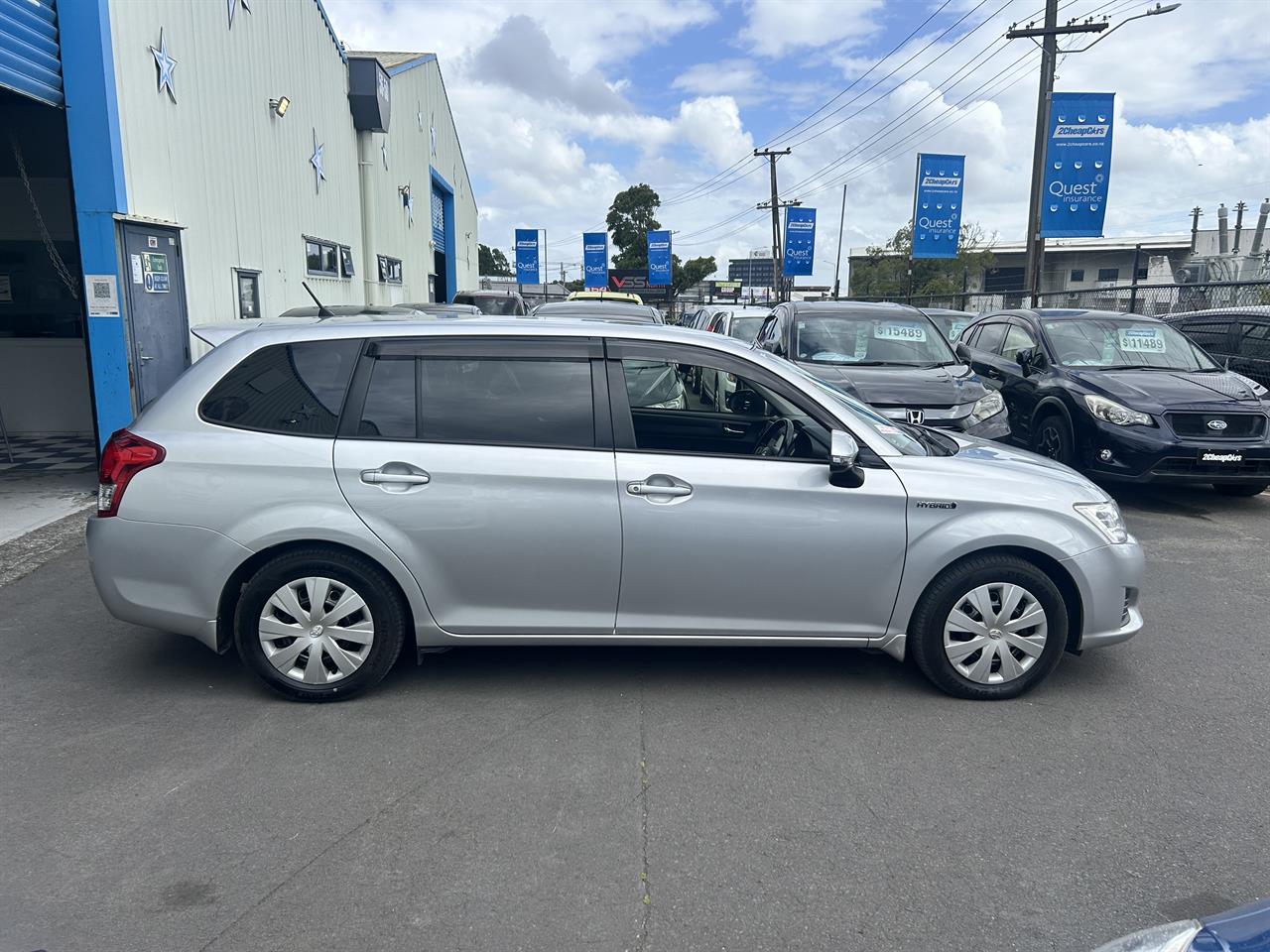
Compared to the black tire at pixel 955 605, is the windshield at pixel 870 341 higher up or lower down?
higher up

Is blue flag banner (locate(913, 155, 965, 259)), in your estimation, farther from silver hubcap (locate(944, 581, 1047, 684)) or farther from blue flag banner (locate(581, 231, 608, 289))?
blue flag banner (locate(581, 231, 608, 289))

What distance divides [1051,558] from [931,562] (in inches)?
22.7

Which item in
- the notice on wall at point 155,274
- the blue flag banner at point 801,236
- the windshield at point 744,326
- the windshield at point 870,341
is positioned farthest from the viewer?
the blue flag banner at point 801,236

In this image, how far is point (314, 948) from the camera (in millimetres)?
2736

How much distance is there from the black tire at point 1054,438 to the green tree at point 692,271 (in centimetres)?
7993

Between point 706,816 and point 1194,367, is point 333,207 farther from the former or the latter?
point 706,816

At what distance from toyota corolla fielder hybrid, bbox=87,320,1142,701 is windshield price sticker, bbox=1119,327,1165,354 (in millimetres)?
5996

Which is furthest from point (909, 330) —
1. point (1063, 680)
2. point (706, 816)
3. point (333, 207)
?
point (333, 207)

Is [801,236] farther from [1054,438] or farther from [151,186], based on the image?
[151,186]

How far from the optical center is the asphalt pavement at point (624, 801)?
2.89 m

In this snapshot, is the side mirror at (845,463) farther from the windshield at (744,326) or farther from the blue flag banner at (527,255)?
the blue flag banner at (527,255)

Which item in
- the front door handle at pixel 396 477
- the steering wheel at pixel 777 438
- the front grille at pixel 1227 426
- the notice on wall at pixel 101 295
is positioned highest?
the notice on wall at pixel 101 295

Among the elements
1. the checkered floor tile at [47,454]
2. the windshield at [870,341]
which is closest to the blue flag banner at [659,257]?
the checkered floor tile at [47,454]

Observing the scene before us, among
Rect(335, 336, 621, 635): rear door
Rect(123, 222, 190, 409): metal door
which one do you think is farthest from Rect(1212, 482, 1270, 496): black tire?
Rect(123, 222, 190, 409): metal door
